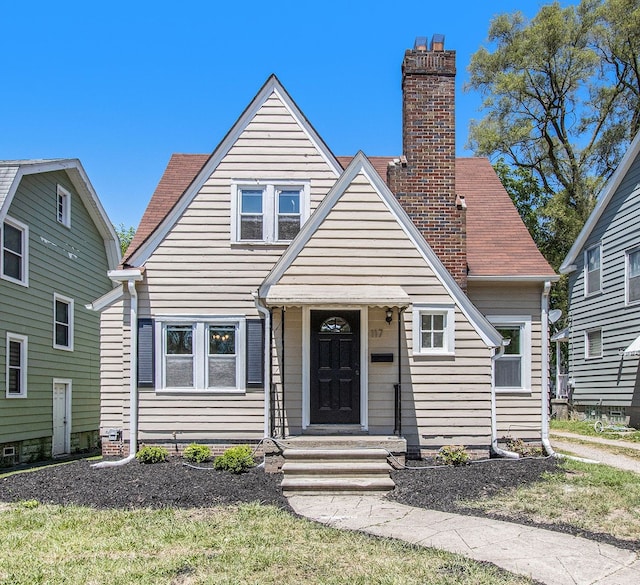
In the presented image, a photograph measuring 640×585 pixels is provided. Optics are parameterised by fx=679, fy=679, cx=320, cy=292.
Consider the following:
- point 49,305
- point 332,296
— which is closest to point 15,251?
point 49,305

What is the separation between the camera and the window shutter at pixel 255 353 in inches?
450

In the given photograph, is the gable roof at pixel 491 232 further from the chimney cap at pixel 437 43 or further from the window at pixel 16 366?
the window at pixel 16 366

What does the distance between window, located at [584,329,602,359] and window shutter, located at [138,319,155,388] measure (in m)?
13.7

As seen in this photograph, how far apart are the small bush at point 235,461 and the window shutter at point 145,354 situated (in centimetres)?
198

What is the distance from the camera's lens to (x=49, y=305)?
16188mm

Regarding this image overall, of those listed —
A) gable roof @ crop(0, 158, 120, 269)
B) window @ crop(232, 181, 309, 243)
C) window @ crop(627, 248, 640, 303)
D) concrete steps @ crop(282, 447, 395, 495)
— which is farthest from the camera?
window @ crop(627, 248, 640, 303)

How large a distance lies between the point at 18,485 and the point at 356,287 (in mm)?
5756

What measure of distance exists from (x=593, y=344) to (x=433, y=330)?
1110 cm

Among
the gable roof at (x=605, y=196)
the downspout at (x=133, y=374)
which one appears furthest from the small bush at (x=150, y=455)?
the gable roof at (x=605, y=196)

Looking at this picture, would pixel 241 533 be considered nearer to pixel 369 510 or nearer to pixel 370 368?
pixel 369 510

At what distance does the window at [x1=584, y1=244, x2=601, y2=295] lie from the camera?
65.5ft

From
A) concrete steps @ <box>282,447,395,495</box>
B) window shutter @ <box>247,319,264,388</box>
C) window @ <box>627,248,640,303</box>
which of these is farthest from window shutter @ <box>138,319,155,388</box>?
window @ <box>627,248,640,303</box>

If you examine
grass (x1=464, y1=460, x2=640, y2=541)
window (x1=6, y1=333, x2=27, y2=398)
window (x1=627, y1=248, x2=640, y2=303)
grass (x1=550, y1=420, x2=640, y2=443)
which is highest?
window (x1=627, y1=248, x2=640, y2=303)

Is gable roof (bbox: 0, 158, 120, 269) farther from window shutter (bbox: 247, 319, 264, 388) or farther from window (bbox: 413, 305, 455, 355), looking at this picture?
window (bbox: 413, 305, 455, 355)
